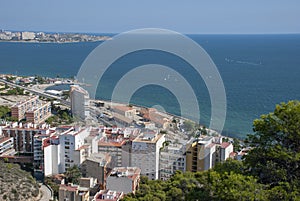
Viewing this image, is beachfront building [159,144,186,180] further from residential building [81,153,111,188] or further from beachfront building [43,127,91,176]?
beachfront building [43,127,91,176]

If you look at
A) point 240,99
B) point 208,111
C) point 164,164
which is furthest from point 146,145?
point 240,99

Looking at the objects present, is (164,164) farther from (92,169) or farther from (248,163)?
(248,163)

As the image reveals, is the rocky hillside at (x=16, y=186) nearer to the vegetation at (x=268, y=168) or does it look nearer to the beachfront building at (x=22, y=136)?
the beachfront building at (x=22, y=136)

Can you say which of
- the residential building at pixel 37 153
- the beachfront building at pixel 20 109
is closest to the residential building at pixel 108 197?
the residential building at pixel 37 153

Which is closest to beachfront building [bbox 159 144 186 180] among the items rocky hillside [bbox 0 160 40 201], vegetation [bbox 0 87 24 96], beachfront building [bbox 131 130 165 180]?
beachfront building [bbox 131 130 165 180]

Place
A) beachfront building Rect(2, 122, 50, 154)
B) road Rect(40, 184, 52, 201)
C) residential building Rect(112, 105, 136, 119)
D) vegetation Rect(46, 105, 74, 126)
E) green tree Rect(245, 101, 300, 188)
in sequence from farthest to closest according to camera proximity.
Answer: vegetation Rect(46, 105, 74, 126)
residential building Rect(112, 105, 136, 119)
beachfront building Rect(2, 122, 50, 154)
road Rect(40, 184, 52, 201)
green tree Rect(245, 101, 300, 188)
